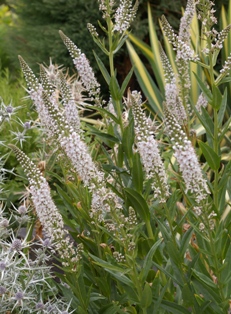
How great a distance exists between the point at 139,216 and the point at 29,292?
57cm

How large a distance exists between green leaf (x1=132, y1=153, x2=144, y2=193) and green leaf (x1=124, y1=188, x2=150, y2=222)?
0.05m

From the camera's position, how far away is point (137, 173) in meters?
2.42

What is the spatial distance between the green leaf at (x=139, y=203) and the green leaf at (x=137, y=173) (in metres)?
0.05

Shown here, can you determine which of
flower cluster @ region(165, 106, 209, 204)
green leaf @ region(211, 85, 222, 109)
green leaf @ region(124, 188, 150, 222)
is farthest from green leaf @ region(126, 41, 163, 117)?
flower cluster @ region(165, 106, 209, 204)

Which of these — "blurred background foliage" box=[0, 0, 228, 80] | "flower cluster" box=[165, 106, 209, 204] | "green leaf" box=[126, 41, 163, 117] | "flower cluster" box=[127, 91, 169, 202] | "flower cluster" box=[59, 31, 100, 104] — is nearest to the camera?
"flower cluster" box=[165, 106, 209, 204]

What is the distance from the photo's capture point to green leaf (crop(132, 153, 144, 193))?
7.87ft

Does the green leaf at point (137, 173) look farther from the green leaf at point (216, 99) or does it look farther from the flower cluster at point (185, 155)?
the flower cluster at point (185, 155)

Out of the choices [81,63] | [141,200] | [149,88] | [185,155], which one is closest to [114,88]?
[81,63]

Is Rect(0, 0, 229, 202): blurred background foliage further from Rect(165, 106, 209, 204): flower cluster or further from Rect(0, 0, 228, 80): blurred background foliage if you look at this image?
Rect(165, 106, 209, 204): flower cluster

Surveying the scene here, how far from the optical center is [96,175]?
6.75ft

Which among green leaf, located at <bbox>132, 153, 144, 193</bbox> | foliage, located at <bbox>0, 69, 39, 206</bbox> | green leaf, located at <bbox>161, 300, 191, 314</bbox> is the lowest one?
foliage, located at <bbox>0, 69, 39, 206</bbox>

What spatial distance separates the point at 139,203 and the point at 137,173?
12 cm

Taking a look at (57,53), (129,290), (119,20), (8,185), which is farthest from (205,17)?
(57,53)

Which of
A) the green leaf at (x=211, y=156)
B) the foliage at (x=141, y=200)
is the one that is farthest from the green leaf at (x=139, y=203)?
the green leaf at (x=211, y=156)
